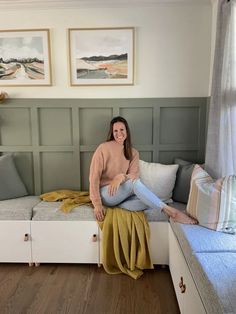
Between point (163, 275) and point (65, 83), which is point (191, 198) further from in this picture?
point (65, 83)

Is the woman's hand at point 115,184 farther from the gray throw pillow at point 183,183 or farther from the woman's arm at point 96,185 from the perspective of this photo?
the gray throw pillow at point 183,183

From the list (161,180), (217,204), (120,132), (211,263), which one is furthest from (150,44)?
(211,263)

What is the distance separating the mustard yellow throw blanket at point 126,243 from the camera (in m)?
2.22

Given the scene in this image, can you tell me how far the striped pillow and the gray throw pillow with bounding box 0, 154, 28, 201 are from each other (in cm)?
163

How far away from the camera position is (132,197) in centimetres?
241

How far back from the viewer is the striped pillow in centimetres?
186

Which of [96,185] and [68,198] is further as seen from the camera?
[68,198]

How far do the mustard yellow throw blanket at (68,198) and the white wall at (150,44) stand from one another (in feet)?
3.09

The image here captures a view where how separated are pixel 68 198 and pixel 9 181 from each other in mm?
594

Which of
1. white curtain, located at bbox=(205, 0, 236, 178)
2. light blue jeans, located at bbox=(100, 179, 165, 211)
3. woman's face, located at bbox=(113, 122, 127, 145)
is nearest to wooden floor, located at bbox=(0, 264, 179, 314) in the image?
light blue jeans, located at bbox=(100, 179, 165, 211)

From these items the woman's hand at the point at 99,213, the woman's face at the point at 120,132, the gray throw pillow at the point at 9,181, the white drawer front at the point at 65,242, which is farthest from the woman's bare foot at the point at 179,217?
the gray throw pillow at the point at 9,181

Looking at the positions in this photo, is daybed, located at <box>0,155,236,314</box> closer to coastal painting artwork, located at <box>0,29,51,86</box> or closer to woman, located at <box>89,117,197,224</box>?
woman, located at <box>89,117,197,224</box>

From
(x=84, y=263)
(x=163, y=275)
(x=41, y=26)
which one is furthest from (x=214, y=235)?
(x=41, y=26)

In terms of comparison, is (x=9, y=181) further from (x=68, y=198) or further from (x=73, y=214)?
(x=73, y=214)
